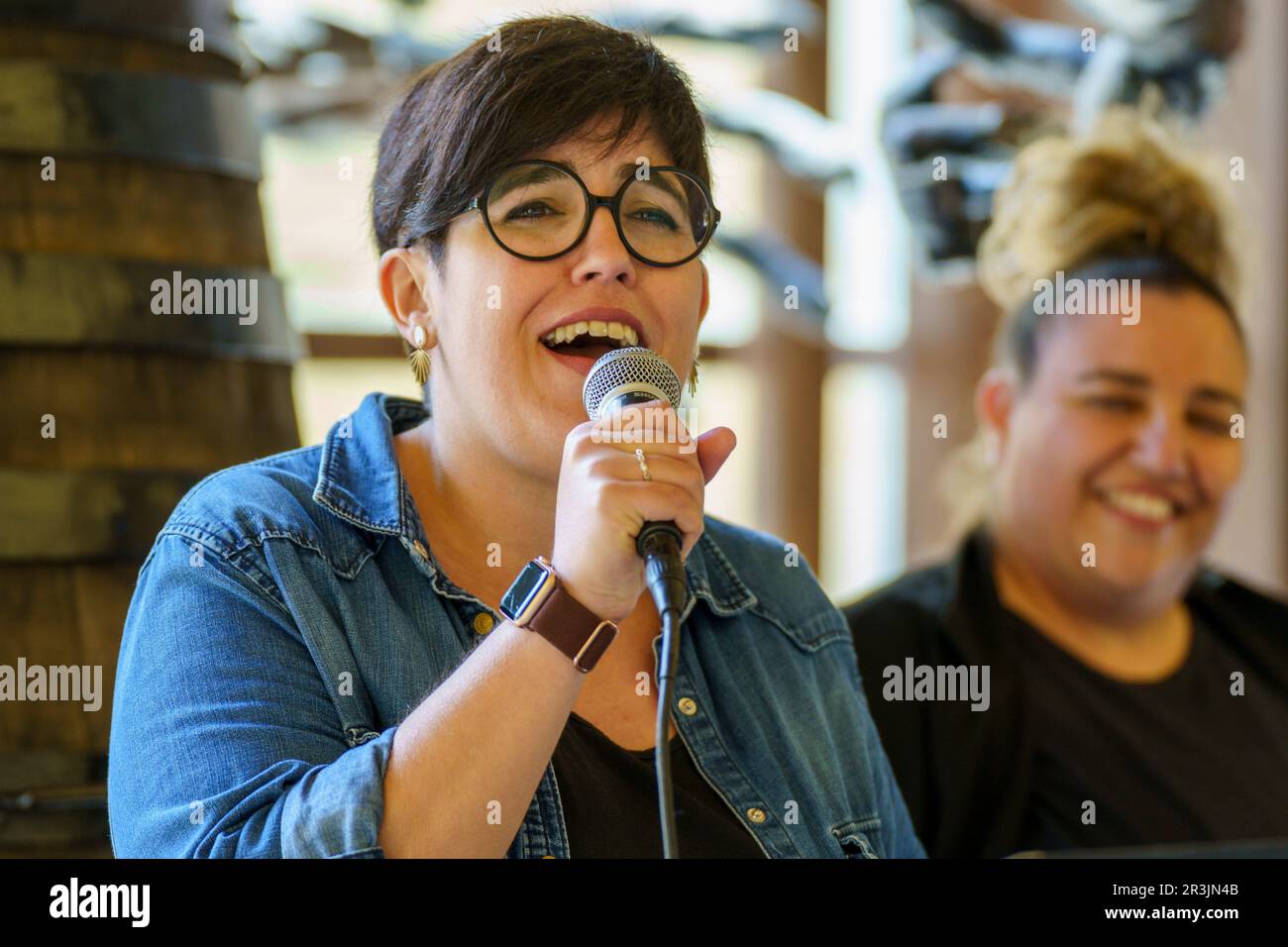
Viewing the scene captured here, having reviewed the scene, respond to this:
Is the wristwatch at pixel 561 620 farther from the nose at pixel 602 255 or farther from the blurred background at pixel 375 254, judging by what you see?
the blurred background at pixel 375 254

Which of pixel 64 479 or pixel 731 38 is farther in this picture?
pixel 731 38

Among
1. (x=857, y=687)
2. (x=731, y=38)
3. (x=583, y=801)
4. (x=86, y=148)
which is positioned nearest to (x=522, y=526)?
(x=583, y=801)

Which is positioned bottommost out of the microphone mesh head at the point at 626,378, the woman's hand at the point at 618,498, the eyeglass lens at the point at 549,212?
the woman's hand at the point at 618,498

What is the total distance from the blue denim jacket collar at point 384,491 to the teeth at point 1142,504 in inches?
36.0

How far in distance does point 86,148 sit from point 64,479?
31cm

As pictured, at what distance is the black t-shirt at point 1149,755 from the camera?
1789 mm

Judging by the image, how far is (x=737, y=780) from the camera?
1.14 m

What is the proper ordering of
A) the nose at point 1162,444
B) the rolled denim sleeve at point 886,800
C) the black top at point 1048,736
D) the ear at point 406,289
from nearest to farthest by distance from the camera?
the ear at point 406,289 < the rolled denim sleeve at point 886,800 < the black top at point 1048,736 < the nose at point 1162,444

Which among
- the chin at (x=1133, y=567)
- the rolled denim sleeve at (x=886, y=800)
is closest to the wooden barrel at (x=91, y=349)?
the rolled denim sleeve at (x=886, y=800)

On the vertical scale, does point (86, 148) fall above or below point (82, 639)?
above

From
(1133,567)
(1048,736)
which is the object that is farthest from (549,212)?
(1133,567)

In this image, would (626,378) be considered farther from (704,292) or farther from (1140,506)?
(1140,506)

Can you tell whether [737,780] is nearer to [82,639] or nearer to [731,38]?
[82,639]

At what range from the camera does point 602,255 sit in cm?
106
